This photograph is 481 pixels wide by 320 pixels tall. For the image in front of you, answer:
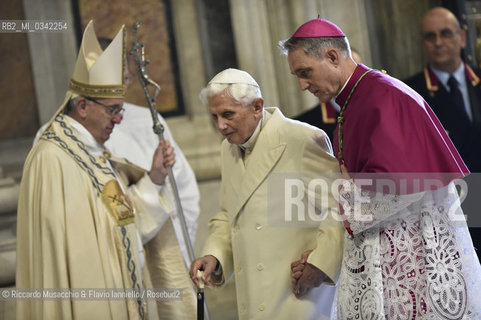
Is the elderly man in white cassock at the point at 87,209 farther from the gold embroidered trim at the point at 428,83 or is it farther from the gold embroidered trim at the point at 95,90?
the gold embroidered trim at the point at 428,83

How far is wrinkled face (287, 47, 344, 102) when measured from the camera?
11.2 feet

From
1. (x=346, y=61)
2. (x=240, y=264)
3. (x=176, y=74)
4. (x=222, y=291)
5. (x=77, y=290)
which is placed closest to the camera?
(x=346, y=61)

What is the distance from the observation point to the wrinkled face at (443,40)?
20.5ft

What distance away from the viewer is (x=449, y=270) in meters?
3.20

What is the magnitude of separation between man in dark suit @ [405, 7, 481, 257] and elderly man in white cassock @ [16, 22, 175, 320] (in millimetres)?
2409

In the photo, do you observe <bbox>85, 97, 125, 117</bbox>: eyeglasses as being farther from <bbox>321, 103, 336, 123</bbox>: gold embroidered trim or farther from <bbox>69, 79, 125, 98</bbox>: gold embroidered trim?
<bbox>321, 103, 336, 123</bbox>: gold embroidered trim

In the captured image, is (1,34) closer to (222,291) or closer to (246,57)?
(246,57)

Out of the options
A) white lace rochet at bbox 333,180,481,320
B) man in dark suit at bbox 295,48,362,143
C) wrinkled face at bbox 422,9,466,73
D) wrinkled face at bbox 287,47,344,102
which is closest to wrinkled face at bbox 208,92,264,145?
wrinkled face at bbox 287,47,344,102

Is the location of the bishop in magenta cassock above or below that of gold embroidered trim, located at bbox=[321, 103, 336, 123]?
below

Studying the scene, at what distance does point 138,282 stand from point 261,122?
1.30 metres

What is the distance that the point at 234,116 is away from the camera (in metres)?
3.69

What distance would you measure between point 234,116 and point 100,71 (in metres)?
1.28

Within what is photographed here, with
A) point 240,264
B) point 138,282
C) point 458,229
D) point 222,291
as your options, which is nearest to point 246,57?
point 222,291

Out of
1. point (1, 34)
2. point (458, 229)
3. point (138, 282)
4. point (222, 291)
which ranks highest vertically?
point (1, 34)
